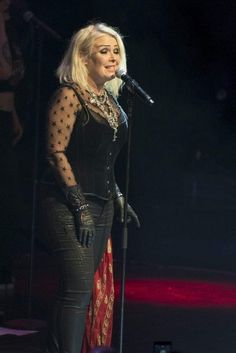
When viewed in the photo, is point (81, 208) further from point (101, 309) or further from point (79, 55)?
point (101, 309)

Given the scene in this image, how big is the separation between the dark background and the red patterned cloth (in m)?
1.25

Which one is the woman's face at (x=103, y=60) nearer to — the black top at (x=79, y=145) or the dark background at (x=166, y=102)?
the black top at (x=79, y=145)

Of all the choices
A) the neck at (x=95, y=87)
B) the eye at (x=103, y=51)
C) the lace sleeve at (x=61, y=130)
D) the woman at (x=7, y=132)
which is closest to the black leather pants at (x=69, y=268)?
the lace sleeve at (x=61, y=130)

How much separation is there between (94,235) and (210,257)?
619 centimetres

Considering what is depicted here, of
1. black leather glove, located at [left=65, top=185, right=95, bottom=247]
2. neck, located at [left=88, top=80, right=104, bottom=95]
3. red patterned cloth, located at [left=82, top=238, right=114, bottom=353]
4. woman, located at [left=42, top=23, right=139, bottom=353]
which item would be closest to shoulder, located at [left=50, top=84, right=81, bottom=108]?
woman, located at [left=42, top=23, right=139, bottom=353]

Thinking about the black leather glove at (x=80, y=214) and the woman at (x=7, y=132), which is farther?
the woman at (x=7, y=132)

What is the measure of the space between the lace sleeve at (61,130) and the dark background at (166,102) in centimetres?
165

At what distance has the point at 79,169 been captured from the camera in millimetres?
3588

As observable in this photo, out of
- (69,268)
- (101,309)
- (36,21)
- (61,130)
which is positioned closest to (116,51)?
(61,130)

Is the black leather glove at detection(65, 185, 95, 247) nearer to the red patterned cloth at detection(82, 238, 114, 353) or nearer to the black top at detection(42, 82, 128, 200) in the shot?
the black top at detection(42, 82, 128, 200)

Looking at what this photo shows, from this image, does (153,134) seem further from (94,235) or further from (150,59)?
(94,235)

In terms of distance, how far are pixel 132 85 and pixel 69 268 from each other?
2.74 feet

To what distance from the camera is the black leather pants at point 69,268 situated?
11.6 feet

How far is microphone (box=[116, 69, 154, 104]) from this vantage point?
3.68 m
